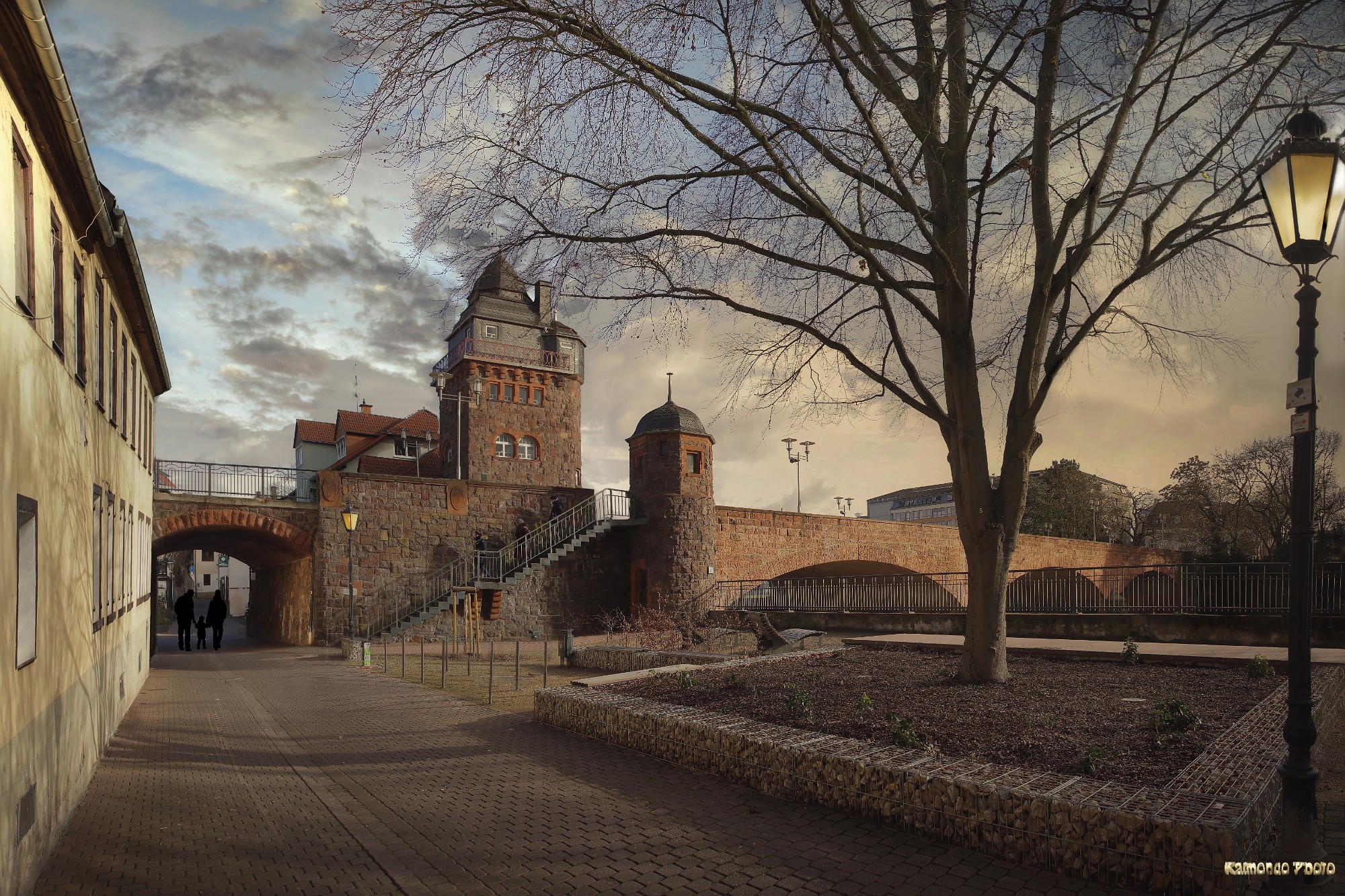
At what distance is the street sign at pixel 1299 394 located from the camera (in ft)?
15.2

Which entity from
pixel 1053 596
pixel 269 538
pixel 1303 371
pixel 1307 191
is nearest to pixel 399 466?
pixel 269 538

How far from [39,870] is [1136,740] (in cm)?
731

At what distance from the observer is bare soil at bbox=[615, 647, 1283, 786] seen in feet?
20.4

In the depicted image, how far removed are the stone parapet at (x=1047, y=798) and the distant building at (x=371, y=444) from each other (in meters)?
41.6

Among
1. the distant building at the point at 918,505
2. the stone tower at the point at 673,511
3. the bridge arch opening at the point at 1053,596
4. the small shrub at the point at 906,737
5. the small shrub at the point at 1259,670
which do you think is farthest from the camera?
the distant building at the point at 918,505

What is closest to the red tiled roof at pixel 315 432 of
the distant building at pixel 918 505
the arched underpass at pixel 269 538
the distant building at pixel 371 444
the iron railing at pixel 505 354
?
the distant building at pixel 371 444

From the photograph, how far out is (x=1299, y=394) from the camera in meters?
4.69

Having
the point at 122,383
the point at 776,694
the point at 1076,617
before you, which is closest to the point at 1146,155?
the point at 776,694

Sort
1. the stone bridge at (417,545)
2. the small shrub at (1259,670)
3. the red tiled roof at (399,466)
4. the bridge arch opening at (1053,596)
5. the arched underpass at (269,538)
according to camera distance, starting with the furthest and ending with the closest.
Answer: the red tiled roof at (399,466)
the stone bridge at (417,545)
the arched underpass at (269,538)
the bridge arch opening at (1053,596)
the small shrub at (1259,670)

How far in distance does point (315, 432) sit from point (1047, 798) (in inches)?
2128

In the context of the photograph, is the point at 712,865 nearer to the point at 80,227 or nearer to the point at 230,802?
the point at 230,802

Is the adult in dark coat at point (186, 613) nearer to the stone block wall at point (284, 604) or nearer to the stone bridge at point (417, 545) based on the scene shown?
the stone bridge at point (417, 545)

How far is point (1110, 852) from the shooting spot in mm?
4562

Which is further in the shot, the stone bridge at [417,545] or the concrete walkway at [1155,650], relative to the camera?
the stone bridge at [417,545]
